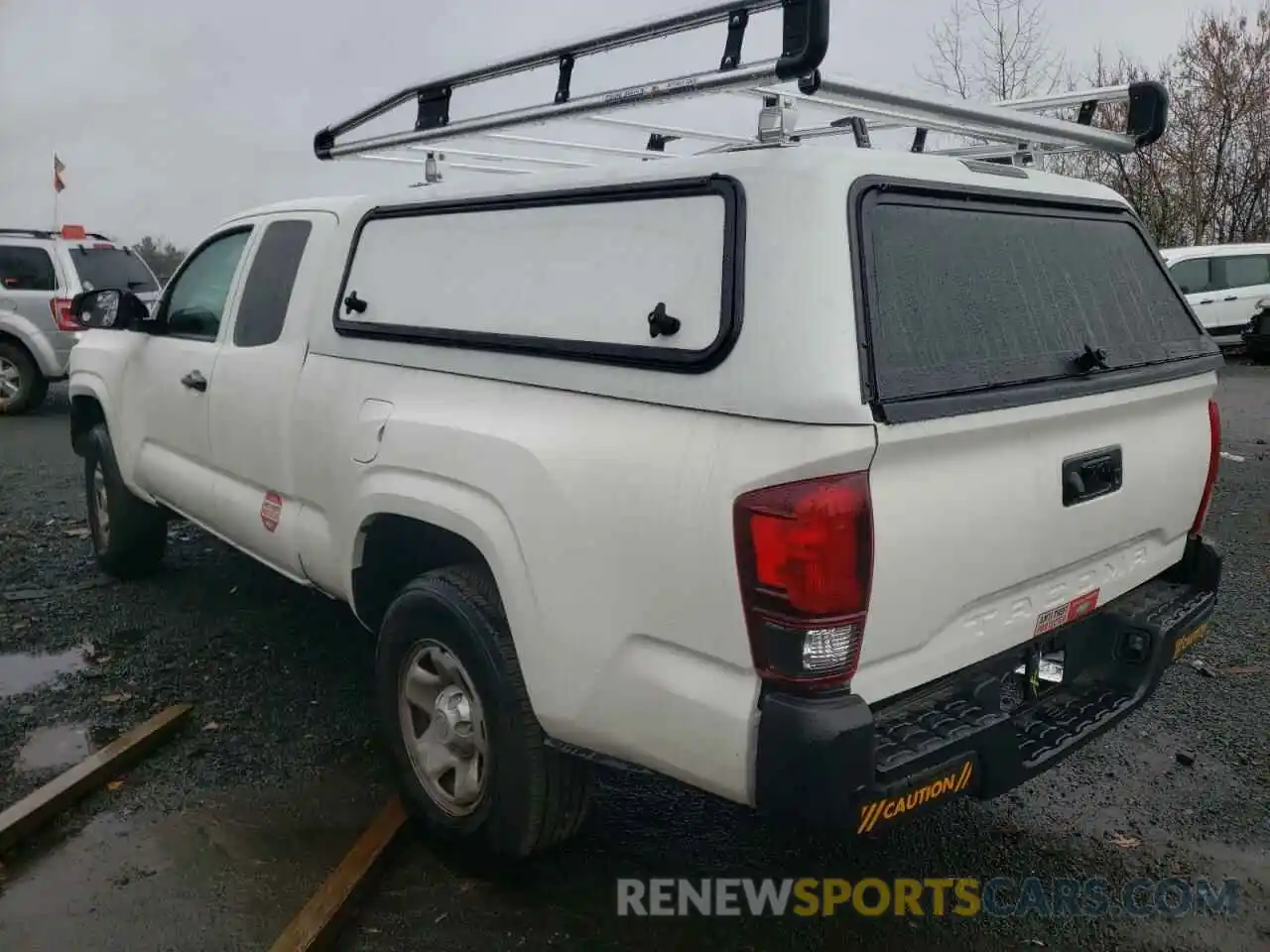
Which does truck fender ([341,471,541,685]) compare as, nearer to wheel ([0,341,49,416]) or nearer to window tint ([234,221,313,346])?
window tint ([234,221,313,346])

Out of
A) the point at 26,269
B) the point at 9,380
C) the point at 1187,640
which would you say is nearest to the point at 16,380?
the point at 9,380

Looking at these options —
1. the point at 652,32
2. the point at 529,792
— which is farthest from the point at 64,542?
the point at 652,32

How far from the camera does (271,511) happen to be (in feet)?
12.9

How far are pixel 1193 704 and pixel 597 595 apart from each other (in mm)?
2893

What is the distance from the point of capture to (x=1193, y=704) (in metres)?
4.19

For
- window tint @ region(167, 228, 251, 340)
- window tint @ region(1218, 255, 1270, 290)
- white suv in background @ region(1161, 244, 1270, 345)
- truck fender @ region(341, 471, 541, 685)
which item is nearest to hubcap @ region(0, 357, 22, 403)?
window tint @ region(167, 228, 251, 340)

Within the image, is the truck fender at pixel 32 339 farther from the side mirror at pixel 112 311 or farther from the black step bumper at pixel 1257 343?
the black step bumper at pixel 1257 343

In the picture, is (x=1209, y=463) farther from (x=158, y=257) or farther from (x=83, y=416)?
(x=158, y=257)

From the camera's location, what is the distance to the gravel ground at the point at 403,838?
2.84 meters

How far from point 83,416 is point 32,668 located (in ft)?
5.19

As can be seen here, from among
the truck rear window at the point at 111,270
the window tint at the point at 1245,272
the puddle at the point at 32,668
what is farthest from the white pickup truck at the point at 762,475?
the window tint at the point at 1245,272

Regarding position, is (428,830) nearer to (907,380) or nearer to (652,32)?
(907,380)

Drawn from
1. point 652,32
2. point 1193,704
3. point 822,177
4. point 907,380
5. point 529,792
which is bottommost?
point 1193,704


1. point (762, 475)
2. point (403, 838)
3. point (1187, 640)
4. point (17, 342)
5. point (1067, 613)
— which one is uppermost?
point (17, 342)
